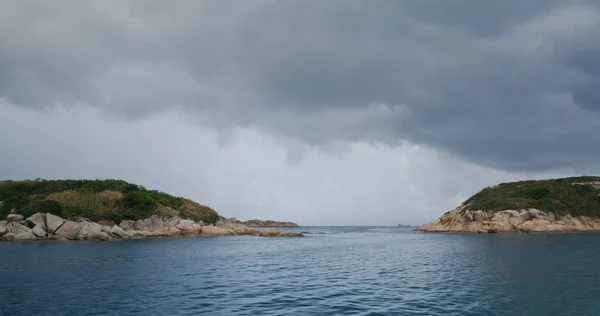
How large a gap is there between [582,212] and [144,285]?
170509mm

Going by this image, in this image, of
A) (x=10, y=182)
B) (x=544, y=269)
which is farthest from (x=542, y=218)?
(x=10, y=182)

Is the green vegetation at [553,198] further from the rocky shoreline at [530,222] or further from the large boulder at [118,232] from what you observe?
the large boulder at [118,232]

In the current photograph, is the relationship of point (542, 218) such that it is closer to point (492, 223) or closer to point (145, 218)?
point (492, 223)

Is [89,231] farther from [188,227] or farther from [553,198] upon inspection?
[553,198]

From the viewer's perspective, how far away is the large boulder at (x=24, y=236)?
91.9 m

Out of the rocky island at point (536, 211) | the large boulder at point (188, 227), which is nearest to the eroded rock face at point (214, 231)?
the large boulder at point (188, 227)

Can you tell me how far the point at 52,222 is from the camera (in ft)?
318

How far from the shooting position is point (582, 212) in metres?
147

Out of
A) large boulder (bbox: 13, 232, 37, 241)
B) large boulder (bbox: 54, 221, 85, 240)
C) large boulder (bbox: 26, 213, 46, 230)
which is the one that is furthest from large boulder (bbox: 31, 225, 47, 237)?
large boulder (bbox: 54, 221, 85, 240)

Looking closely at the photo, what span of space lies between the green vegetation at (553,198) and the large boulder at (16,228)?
15974 cm

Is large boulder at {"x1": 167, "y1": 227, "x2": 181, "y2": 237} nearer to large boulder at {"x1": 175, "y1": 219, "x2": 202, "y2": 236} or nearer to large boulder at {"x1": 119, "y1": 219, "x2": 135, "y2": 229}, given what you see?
large boulder at {"x1": 175, "y1": 219, "x2": 202, "y2": 236}

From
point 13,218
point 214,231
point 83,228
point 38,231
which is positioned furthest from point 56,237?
point 214,231

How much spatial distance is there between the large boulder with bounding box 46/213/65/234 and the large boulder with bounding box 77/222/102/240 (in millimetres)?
5646

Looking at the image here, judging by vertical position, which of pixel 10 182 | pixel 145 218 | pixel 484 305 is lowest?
pixel 484 305
